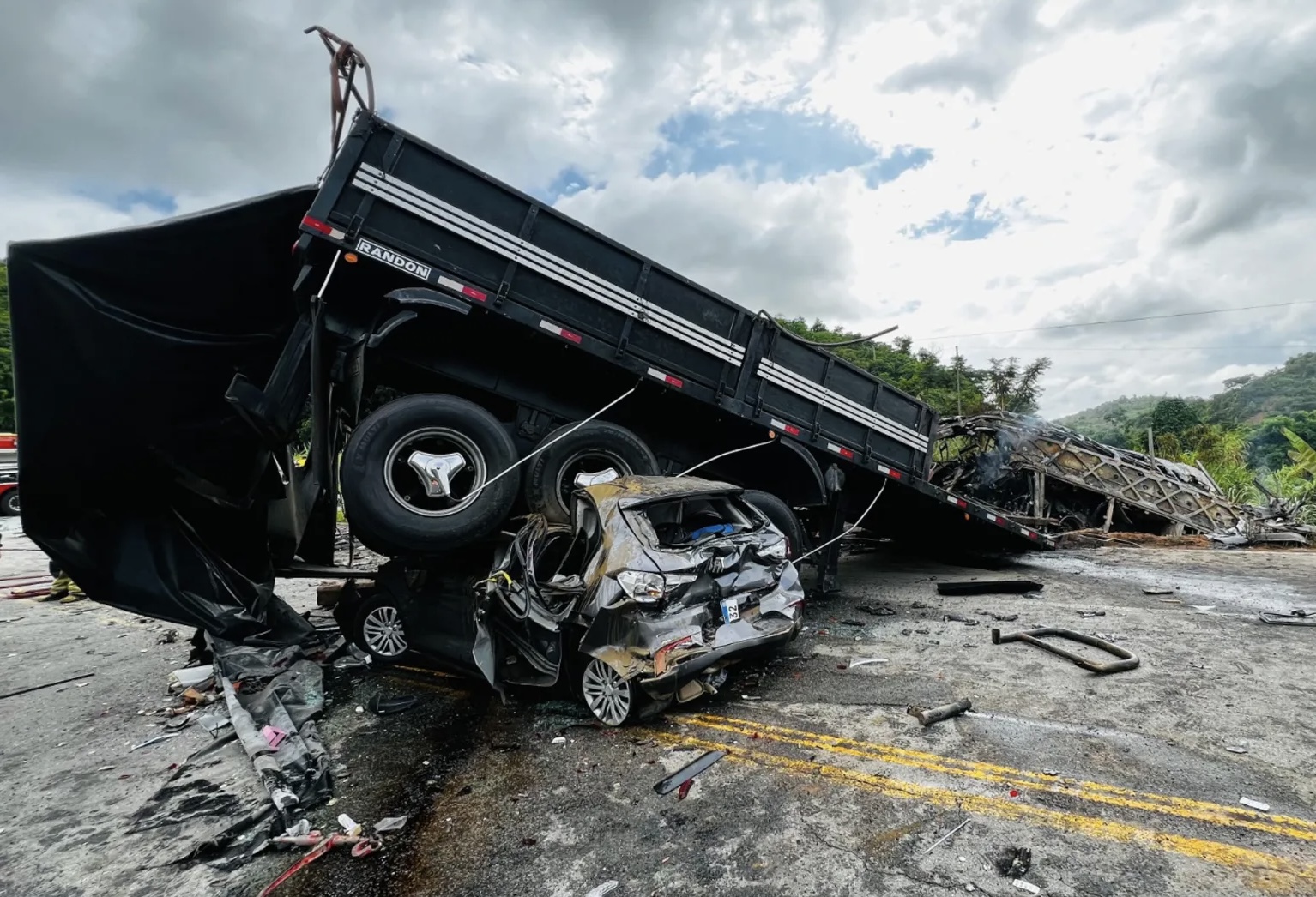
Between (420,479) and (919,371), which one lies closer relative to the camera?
(420,479)

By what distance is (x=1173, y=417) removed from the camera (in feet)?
125

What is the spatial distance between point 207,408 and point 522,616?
3580 mm

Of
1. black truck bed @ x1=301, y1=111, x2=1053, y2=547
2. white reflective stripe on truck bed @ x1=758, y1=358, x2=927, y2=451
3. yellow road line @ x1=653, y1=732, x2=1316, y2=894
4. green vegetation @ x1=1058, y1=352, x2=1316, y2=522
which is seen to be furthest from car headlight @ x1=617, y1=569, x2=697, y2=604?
green vegetation @ x1=1058, y1=352, x2=1316, y2=522

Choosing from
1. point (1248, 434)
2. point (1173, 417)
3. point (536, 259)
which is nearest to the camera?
point (536, 259)

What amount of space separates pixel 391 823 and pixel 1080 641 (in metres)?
4.89

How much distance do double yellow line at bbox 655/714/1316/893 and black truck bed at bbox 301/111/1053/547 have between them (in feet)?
10.2

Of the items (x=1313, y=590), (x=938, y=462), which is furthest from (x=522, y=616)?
(x=938, y=462)

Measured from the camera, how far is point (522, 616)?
4.07m

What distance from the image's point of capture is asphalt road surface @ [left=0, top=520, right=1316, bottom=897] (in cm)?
246

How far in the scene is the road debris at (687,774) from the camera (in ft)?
10.1

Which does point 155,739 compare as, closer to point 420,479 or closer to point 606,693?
point 420,479

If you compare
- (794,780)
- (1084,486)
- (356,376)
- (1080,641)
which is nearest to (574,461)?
(356,376)

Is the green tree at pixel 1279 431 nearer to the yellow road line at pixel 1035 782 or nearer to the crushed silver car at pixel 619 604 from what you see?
the crushed silver car at pixel 619 604

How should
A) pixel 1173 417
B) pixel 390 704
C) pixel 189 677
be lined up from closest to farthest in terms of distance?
pixel 390 704 < pixel 189 677 < pixel 1173 417
